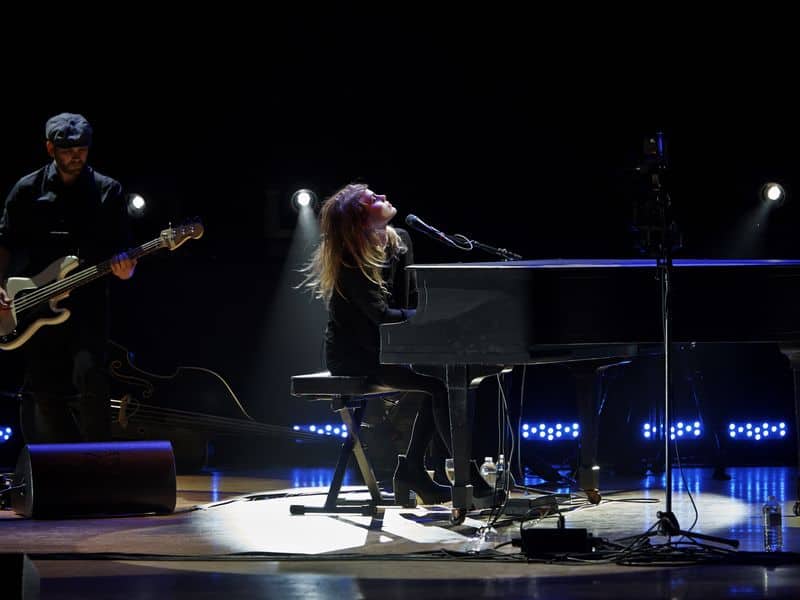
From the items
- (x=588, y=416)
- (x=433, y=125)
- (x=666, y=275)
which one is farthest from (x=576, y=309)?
(x=433, y=125)

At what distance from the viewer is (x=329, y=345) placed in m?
5.65

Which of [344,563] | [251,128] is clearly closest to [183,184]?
[251,128]

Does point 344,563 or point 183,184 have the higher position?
point 183,184

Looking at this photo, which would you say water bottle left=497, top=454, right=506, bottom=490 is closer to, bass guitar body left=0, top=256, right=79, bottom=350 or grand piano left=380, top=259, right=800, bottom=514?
grand piano left=380, top=259, right=800, bottom=514

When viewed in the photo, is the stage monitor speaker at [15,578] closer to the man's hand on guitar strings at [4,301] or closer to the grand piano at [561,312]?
the grand piano at [561,312]

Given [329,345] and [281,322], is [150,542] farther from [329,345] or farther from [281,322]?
[281,322]

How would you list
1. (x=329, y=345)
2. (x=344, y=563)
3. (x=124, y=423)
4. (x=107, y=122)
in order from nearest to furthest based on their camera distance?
(x=344, y=563)
(x=329, y=345)
(x=124, y=423)
(x=107, y=122)

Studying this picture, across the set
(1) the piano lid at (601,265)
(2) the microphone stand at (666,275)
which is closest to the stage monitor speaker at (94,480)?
(1) the piano lid at (601,265)

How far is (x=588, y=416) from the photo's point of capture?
237 inches

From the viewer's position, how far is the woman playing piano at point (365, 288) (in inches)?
215

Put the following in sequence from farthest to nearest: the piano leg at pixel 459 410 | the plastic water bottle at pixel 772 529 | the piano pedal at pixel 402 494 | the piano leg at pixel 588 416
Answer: the piano leg at pixel 588 416 < the piano pedal at pixel 402 494 < the piano leg at pixel 459 410 < the plastic water bottle at pixel 772 529

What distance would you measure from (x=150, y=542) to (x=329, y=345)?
126 cm

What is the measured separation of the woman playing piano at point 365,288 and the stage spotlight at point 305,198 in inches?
110

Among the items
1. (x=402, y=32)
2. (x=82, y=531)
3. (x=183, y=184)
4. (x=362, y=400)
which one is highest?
(x=402, y=32)
